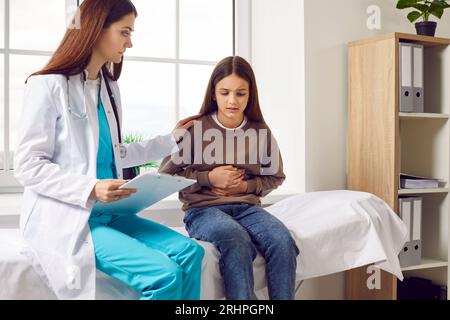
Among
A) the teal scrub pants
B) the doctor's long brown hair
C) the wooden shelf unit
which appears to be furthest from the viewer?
the wooden shelf unit

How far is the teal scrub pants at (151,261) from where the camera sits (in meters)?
1.65

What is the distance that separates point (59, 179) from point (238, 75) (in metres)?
0.77

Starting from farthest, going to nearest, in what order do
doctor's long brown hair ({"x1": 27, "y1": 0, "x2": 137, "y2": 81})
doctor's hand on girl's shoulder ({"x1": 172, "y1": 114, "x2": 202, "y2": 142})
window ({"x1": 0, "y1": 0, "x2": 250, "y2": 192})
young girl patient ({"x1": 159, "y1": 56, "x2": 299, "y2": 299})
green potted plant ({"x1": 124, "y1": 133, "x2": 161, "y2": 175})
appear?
green potted plant ({"x1": 124, "y1": 133, "x2": 161, "y2": 175})
window ({"x1": 0, "y1": 0, "x2": 250, "y2": 192})
doctor's hand on girl's shoulder ({"x1": 172, "y1": 114, "x2": 202, "y2": 142})
young girl patient ({"x1": 159, "y1": 56, "x2": 299, "y2": 299})
doctor's long brown hair ({"x1": 27, "y1": 0, "x2": 137, "y2": 81})

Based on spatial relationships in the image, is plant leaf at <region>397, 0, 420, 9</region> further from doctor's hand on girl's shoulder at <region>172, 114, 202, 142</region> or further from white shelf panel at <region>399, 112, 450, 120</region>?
doctor's hand on girl's shoulder at <region>172, 114, 202, 142</region>

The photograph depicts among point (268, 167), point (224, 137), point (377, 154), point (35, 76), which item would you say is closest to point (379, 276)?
point (377, 154)

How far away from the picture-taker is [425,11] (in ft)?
9.50

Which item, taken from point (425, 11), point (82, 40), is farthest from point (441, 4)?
point (82, 40)

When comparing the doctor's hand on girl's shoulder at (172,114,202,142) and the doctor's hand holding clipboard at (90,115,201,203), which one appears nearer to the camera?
the doctor's hand holding clipboard at (90,115,201,203)

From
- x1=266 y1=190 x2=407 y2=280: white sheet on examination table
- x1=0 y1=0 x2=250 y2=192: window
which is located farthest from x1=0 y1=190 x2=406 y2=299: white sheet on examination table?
x1=0 y1=0 x2=250 y2=192: window

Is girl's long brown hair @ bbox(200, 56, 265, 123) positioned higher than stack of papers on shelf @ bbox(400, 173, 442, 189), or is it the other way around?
girl's long brown hair @ bbox(200, 56, 265, 123)

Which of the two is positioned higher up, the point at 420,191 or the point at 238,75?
the point at 238,75

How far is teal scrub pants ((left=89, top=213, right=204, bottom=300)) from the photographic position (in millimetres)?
1651

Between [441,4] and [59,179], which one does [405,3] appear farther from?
[59,179]

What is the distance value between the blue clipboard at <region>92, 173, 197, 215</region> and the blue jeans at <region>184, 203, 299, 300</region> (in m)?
0.21
